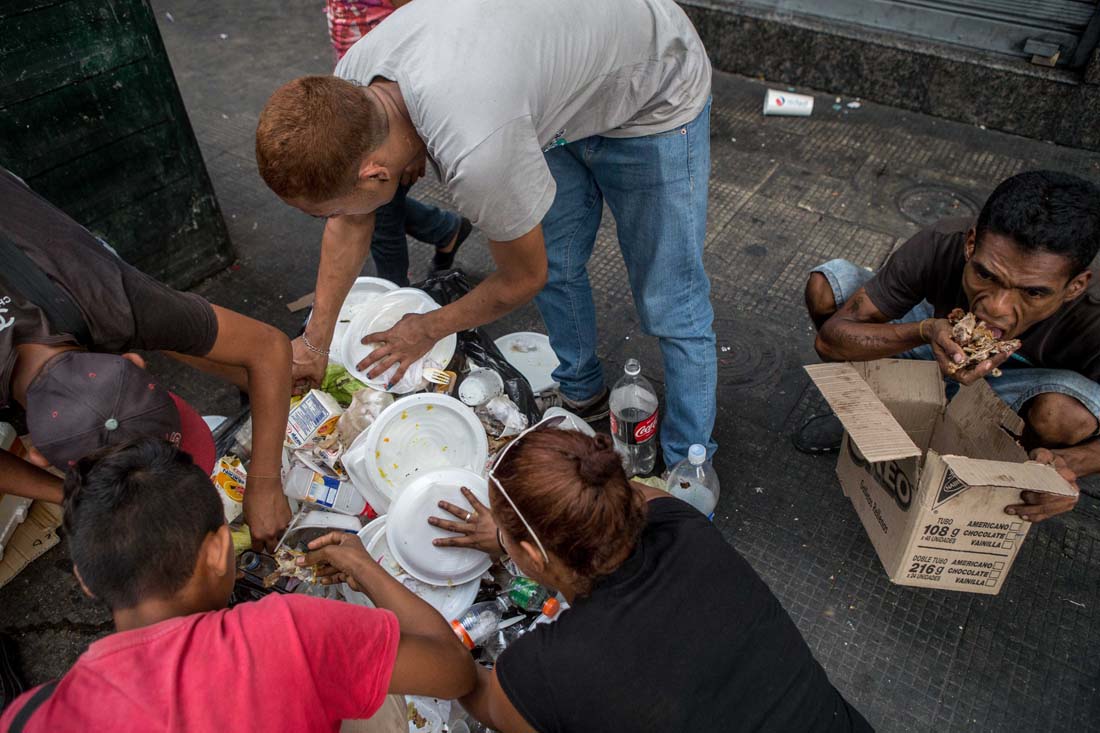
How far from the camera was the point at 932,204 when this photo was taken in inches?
166

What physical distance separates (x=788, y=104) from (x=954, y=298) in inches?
120

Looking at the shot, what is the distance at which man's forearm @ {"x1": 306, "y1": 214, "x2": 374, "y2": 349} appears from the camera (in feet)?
8.14

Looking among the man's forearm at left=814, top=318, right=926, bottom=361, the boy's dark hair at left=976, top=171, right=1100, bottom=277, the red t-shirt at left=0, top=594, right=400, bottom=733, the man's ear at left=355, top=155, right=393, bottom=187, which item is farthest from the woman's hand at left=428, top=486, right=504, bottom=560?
the boy's dark hair at left=976, top=171, right=1100, bottom=277

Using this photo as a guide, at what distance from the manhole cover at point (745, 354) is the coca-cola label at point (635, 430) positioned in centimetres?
67

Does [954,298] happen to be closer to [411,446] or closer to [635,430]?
[635,430]

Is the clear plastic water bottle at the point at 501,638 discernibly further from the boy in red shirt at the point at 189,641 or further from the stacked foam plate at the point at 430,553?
the boy in red shirt at the point at 189,641

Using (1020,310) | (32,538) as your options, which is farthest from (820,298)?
(32,538)

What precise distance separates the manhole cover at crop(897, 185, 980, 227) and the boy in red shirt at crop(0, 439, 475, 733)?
3.74 m

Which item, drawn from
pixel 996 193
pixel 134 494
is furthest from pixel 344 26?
pixel 996 193

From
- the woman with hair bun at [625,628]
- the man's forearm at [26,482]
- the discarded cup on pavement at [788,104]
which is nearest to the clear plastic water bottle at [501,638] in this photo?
the woman with hair bun at [625,628]

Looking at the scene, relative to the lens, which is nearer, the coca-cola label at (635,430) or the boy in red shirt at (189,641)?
the boy in red shirt at (189,641)

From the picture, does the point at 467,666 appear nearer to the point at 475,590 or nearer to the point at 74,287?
the point at 475,590

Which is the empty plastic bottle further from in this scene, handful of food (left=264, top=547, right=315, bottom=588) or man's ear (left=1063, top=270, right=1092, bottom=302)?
man's ear (left=1063, top=270, right=1092, bottom=302)

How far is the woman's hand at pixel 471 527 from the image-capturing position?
2.21m
